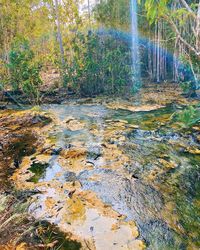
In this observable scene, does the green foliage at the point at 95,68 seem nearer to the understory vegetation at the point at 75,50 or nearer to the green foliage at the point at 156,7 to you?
the understory vegetation at the point at 75,50

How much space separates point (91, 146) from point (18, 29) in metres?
6.24

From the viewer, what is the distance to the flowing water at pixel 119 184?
2.29 metres

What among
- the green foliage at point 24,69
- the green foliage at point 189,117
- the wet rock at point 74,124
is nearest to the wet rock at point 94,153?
the wet rock at point 74,124

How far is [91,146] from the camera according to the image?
4270mm

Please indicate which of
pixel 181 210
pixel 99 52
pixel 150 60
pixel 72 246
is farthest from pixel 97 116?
pixel 150 60

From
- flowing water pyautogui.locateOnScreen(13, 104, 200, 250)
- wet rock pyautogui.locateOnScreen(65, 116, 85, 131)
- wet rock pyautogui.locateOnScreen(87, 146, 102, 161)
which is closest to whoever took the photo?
flowing water pyautogui.locateOnScreen(13, 104, 200, 250)

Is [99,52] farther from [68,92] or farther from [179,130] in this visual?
[179,130]

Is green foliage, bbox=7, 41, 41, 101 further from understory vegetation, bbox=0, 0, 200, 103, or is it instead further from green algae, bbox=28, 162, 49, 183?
green algae, bbox=28, 162, 49, 183

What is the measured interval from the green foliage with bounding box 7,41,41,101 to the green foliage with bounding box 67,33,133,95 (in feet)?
4.06

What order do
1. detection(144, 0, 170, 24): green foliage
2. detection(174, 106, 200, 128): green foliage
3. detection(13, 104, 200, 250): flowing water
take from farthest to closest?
detection(174, 106, 200, 128): green foliage → detection(13, 104, 200, 250): flowing water → detection(144, 0, 170, 24): green foliage

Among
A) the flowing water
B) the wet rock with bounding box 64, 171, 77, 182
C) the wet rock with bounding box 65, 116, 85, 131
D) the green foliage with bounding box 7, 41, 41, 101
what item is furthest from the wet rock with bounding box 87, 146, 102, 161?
the green foliage with bounding box 7, 41, 41, 101

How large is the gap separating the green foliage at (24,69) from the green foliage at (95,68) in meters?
1.24

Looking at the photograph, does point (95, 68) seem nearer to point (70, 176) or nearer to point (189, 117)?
point (189, 117)

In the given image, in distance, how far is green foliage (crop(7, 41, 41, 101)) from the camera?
718cm
